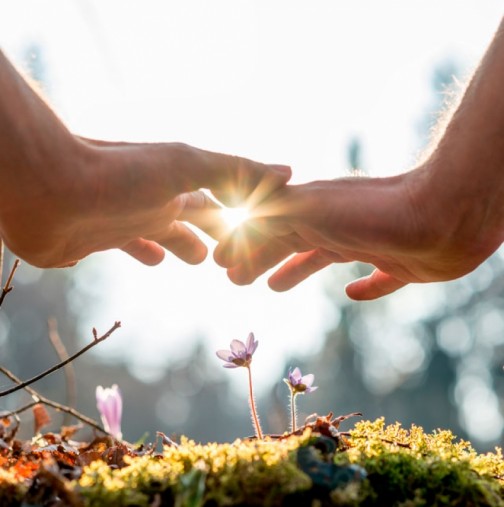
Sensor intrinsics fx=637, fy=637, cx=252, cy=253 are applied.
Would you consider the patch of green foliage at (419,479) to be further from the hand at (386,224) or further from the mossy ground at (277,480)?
the hand at (386,224)

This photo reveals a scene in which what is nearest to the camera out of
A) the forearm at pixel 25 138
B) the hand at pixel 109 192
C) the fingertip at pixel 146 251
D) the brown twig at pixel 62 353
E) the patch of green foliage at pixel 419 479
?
the patch of green foliage at pixel 419 479

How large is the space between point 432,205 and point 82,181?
115 centimetres

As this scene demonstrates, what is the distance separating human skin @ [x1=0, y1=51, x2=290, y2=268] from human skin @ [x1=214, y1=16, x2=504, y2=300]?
181 millimetres

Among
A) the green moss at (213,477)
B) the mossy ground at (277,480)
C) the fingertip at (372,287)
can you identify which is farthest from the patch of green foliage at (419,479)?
the fingertip at (372,287)

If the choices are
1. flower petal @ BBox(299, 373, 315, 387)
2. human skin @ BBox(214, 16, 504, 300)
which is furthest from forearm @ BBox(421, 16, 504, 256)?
flower petal @ BBox(299, 373, 315, 387)

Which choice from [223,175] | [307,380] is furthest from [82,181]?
[307,380]

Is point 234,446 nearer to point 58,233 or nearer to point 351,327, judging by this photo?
point 58,233

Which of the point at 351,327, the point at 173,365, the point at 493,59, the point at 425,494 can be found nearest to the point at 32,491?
the point at 425,494

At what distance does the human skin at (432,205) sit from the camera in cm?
203

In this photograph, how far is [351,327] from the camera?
42.5m

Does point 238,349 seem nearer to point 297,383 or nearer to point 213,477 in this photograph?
point 297,383

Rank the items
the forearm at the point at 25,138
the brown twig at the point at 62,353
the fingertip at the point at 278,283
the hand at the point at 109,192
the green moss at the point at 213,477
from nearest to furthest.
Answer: the green moss at the point at 213,477 < the forearm at the point at 25,138 < the hand at the point at 109,192 < the brown twig at the point at 62,353 < the fingertip at the point at 278,283

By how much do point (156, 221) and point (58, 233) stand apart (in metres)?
0.44

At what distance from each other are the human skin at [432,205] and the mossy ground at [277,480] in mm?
895
